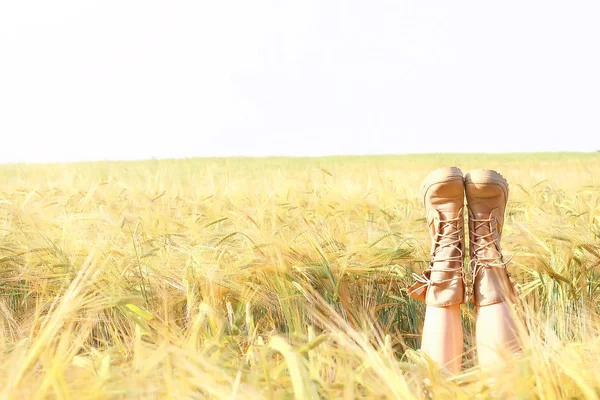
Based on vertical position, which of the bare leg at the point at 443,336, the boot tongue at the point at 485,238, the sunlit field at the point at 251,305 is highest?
the boot tongue at the point at 485,238

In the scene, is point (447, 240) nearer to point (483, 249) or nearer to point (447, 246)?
point (447, 246)

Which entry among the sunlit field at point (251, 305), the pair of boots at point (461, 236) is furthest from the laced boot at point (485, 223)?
the sunlit field at point (251, 305)

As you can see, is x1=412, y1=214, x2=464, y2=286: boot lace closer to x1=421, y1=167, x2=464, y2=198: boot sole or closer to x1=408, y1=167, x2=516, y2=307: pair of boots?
x1=408, y1=167, x2=516, y2=307: pair of boots

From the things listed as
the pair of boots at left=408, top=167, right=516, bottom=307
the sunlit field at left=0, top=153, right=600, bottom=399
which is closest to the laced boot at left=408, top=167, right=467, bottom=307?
the pair of boots at left=408, top=167, right=516, bottom=307

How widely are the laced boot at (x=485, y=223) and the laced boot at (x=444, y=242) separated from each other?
0.04m

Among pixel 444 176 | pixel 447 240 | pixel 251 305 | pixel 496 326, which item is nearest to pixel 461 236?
pixel 447 240

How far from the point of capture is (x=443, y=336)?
1443 mm

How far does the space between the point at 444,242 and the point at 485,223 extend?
6.8 inches

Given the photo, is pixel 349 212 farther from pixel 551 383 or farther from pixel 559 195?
pixel 551 383

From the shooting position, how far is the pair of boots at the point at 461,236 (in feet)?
5.16

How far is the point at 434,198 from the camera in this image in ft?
5.92

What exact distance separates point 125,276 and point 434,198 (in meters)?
1.00

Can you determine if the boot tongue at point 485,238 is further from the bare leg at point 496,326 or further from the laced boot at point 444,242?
the bare leg at point 496,326

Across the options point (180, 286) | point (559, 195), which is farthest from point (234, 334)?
point (559, 195)
